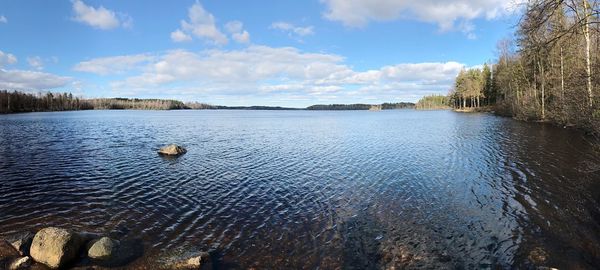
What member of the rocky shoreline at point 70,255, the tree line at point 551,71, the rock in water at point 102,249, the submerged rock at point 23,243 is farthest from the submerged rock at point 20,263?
the tree line at point 551,71

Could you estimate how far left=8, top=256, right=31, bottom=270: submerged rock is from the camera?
889 centimetres

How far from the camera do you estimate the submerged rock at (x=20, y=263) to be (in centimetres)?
889

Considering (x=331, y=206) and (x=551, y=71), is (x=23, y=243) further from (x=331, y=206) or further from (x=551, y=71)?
(x=551, y=71)

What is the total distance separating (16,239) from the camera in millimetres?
10227

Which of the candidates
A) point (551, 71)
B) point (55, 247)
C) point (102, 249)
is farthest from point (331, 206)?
point (551, 71)

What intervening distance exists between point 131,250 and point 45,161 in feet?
63.9

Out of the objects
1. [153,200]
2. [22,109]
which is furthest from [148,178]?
[22,109]

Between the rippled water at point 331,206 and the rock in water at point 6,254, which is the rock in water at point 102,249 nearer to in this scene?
Answer: the rippled water at point 331,206

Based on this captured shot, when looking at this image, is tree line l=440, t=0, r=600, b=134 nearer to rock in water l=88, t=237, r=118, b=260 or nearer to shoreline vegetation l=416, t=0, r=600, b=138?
shoreline vegetation l=416, t=0, r=600, b=138

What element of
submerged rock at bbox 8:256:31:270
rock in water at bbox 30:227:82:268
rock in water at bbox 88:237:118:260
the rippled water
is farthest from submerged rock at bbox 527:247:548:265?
submerged rock at bbox 8:256:31:270

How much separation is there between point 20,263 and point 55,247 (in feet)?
3.25

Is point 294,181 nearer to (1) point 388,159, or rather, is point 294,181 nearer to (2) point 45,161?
(1) point 388,159

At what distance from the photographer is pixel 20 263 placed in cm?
Result: 905

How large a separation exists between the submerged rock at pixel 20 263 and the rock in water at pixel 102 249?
1413mm
